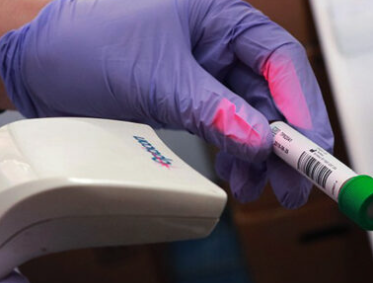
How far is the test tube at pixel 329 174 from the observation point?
41 cm

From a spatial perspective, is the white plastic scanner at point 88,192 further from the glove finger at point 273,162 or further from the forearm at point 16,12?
the forearm at point 16,12

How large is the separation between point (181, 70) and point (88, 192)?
0.27 m

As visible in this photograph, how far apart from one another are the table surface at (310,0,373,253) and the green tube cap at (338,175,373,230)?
0.41ft

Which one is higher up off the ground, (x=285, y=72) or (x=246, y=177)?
(x=285, y=72)

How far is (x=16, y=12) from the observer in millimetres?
727

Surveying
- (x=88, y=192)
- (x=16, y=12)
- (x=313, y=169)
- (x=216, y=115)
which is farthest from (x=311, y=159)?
(x=16, y=12)

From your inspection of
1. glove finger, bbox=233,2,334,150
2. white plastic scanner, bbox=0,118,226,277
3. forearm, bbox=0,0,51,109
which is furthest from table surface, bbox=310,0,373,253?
forearm, bbox=0,0,51,109

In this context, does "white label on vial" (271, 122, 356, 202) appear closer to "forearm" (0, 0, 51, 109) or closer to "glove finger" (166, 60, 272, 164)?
"glove finger" (166, 60, 272, 164)

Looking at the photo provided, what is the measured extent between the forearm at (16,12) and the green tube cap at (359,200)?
504 mm

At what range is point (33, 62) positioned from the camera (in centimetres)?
63

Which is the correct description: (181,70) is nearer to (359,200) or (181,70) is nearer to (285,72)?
(285,72)

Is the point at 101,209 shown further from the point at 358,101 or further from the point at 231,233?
the point at 231,233

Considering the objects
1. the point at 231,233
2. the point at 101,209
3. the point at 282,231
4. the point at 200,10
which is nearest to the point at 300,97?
the point at 200,10

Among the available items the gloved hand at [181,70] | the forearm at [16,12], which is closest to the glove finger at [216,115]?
the gloved hand at [181,70]
